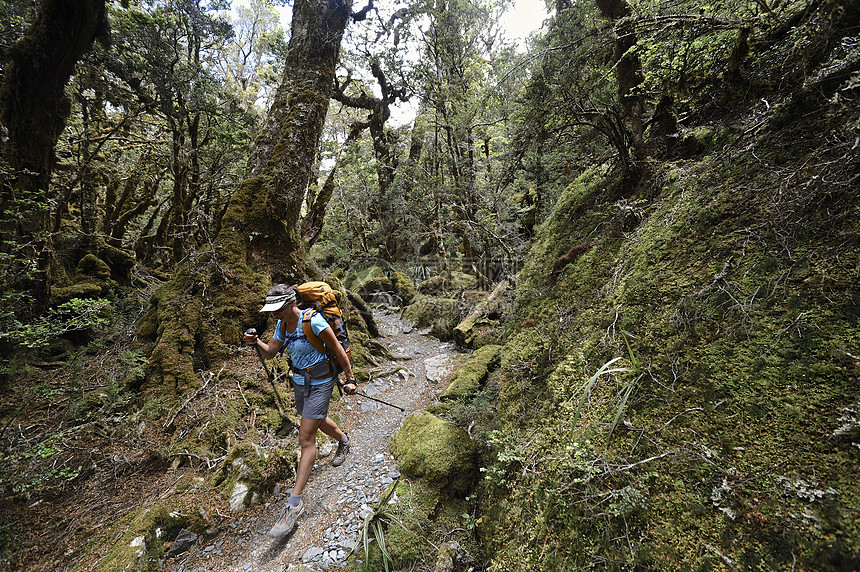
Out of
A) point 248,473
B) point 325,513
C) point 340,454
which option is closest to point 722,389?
point 325,513

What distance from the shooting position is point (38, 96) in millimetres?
4871

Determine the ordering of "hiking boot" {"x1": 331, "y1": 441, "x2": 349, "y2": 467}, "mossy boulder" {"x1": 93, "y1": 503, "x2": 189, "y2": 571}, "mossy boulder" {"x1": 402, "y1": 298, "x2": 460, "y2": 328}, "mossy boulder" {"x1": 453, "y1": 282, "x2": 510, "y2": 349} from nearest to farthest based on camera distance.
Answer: "mossy boulder" {"x1": 93, "y1": 503, "x2": 189, "y2": 571} → "hiking boot" {"x1": 331, "y1": 441, "x2": 349, "y2": 467} → "mossy boulder" {"x1": 453, "y1": 282, "x2": 510, "y2": 349} → "mossy boulder" {"x1": 402, "y1": 298, "x2": 460, "y2": 328}

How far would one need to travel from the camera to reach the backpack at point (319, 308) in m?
3.77

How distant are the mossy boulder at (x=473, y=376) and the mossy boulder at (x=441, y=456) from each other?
2.99 ft

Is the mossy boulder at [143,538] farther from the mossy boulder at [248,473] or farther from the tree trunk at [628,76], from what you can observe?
the tree trunk at [628,76]

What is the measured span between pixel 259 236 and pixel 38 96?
3720 mm

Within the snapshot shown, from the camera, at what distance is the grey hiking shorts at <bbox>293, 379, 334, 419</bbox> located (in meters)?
A: 3.78

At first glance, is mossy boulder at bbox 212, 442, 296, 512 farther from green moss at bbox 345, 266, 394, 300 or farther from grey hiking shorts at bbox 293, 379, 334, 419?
green moss at bbox 345, 266, 394, 300

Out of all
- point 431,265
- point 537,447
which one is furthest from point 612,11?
point 431,265

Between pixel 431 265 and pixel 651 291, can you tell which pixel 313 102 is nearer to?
pixel 651 291

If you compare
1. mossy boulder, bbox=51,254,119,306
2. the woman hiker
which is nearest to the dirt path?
the woman hiker

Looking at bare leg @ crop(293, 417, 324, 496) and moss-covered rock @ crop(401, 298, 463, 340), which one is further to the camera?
moss-covered rock @ crop(401, 298, 463, 340)

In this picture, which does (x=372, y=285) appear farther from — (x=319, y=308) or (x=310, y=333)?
(x=310, y=333)

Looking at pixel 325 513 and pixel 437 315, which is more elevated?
pixel 437 315
